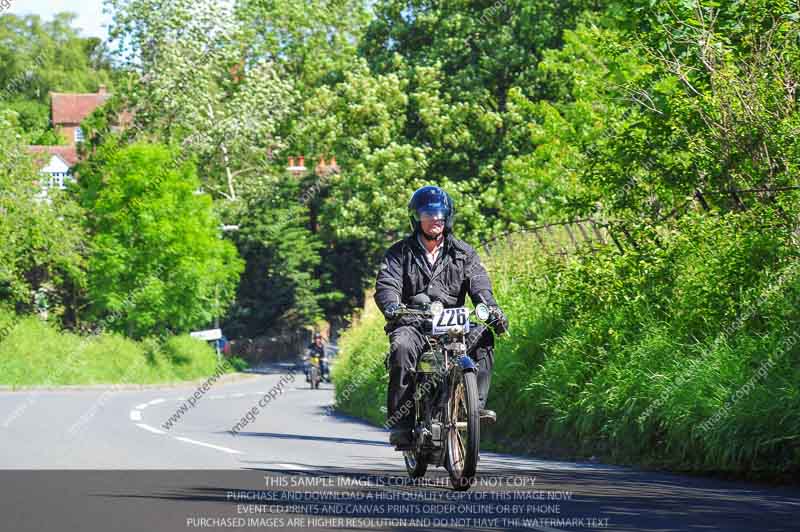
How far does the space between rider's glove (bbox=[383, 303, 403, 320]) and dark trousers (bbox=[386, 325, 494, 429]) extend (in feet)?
0.85

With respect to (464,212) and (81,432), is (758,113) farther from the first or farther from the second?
(464,212)

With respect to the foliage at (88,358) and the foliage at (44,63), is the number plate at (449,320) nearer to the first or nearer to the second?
the foliage at (88,358)

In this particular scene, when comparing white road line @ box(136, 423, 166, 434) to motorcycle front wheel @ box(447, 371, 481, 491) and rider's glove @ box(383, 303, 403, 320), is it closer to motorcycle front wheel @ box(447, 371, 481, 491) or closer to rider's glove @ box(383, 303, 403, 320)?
rider's glove @ box(383, 303, 403, 320)

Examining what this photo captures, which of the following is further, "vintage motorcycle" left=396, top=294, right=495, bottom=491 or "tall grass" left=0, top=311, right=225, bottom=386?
"tall grass" left=0, top=311, right=225, bottom=386

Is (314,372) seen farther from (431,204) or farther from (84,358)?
(431,204)

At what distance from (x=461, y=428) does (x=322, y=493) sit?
1.05 meters

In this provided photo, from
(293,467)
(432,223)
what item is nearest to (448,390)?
(432,223)

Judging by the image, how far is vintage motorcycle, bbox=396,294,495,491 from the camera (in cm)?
927

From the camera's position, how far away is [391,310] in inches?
382

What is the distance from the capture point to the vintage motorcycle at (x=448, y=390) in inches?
365

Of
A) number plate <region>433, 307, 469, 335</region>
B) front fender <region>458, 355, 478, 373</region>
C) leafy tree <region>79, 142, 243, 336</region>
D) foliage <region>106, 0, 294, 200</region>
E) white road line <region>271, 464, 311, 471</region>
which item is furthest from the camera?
foliage <region>106, 0, 294, 200</region>

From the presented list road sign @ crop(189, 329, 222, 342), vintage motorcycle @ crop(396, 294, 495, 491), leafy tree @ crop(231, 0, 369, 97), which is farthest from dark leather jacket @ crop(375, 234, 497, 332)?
leafy tree @ crop(231, 0, 369, 97)

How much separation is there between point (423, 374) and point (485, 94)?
37.8 metres

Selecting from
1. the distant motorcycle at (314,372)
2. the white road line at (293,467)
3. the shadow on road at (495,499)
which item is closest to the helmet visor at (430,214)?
the shadow on road at (495,499)
